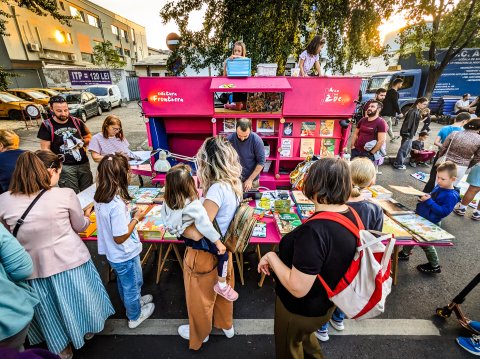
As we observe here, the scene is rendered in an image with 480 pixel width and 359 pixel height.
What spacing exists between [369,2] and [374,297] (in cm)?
937

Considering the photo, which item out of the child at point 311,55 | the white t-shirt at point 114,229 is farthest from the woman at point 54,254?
the child at point 311,55

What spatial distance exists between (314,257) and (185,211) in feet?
3.40

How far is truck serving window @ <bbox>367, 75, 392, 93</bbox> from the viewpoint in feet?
42.8

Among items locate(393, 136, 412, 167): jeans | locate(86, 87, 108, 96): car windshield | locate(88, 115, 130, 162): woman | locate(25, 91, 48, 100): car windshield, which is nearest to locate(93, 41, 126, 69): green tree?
locate(86, 87, 108, 96): car windshield

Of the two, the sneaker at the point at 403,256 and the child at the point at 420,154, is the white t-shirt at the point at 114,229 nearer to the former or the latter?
the sneaker at the point at 403,256

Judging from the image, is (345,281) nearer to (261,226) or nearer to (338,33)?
(261,226)

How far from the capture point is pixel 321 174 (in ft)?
4.86

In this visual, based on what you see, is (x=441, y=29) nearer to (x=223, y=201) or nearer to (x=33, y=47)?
(x=223, y=201)

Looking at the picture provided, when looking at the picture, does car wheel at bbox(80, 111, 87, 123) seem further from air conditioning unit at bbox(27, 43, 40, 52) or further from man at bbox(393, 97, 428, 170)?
man at bbox(393, 97, 428, 170)

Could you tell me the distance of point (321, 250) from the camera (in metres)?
1.37

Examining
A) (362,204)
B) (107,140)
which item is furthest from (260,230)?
(107,140)

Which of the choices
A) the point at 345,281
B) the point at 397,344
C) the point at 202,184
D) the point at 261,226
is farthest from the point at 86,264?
the point at 397,344

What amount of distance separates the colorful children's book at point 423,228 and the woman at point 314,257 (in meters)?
2.07

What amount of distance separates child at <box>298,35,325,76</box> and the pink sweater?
522cm
